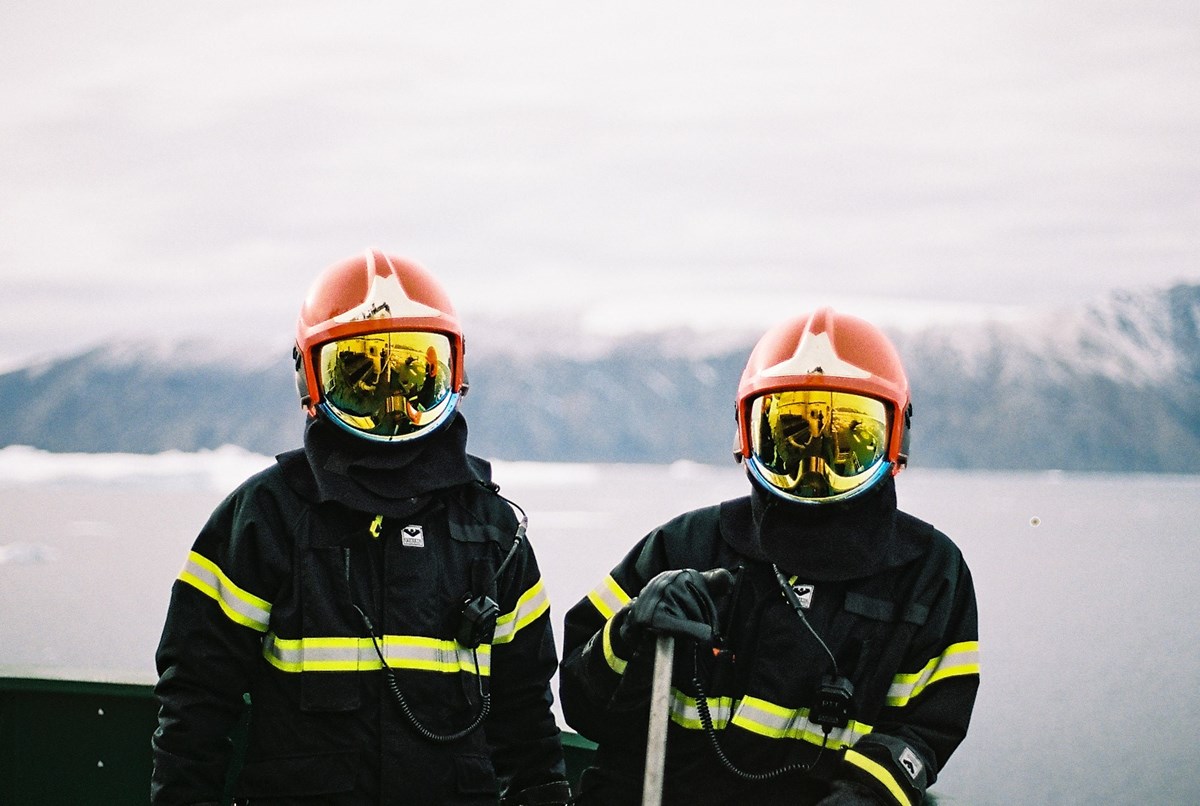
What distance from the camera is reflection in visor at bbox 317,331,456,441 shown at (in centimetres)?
259

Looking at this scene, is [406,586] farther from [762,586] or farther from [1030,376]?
[1030,376]

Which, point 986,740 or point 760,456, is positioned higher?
point 760,456

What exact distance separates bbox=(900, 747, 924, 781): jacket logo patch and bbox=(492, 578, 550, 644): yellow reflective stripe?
840mm

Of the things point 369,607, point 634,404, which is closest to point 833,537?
point 369,607

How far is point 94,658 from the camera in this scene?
51.7ft

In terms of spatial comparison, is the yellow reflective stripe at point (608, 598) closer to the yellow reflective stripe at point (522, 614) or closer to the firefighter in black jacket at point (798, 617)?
the firefighter in black jacket at point (798, 617)

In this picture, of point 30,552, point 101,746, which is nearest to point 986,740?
point 101,746

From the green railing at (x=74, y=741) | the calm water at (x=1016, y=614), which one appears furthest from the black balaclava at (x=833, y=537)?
the green railing at (x=74, y=741)

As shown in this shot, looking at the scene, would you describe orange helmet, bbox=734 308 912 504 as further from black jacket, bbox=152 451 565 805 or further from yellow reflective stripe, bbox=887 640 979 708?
black jacket, bbox=152 451 565 805

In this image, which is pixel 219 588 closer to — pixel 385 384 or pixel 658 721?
pixel 385 384

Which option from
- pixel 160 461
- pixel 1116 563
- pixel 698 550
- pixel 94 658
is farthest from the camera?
pixel 160 461

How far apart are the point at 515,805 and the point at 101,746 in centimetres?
179

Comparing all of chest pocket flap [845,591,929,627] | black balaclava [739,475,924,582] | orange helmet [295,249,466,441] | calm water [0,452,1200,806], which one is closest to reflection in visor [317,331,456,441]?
orange helmet [295,249,466,441]

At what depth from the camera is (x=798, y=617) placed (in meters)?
2.46
